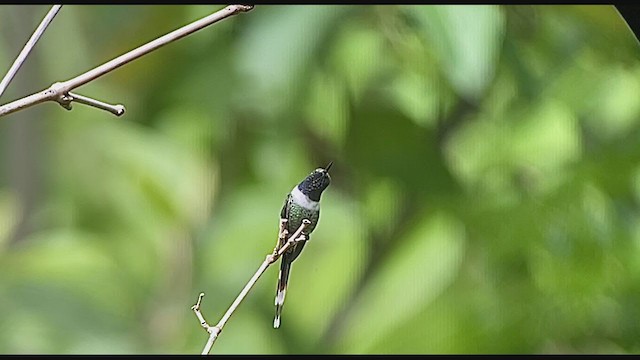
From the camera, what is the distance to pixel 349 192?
812mm

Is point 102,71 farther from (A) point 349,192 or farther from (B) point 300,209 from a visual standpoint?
(A) point 349,192

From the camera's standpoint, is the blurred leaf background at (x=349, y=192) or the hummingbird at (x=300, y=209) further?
the blurred leaf background at (x=349, y=192)

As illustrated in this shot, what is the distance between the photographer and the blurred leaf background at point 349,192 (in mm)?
745

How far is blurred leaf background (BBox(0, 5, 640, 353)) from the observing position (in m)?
0.74

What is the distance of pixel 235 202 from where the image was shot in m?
0.77

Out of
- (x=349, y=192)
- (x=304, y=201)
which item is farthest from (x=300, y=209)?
(x=349, y=192)

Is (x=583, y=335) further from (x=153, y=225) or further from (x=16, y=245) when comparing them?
(x=16, y=245)

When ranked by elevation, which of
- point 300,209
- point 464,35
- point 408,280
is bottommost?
point 408,280

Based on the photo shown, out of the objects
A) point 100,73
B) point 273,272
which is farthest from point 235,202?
point 100,73

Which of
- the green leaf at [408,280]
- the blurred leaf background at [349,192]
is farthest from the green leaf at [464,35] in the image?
the green leaf at [408,280]

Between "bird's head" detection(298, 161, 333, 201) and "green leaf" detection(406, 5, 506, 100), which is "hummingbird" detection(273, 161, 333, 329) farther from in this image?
"green leaf" detection(406, 5, 506, 100)

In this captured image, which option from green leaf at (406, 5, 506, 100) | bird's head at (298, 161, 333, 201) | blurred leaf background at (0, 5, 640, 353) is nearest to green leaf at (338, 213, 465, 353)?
blurred leaf background at (0, 5, 640, 353)

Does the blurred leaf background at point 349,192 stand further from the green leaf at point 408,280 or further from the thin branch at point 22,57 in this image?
the thin branch at point 22,57

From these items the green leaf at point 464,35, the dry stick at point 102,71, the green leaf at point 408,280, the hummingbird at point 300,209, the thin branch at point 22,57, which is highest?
the thin branch at point 22,57
